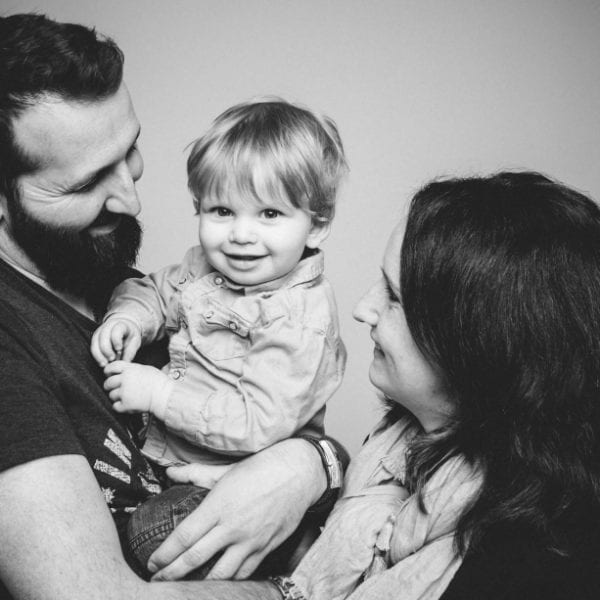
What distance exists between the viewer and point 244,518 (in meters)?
1.66

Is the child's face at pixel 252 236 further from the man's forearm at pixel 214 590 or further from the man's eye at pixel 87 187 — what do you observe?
the man's forearm at pixel 214 590

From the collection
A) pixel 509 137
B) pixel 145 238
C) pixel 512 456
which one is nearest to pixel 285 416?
pixel 512 456

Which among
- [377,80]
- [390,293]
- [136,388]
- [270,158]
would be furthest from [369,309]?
[377,80]

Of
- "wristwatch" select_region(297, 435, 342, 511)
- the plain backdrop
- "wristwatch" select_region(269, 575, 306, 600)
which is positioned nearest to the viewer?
"wristwatch" select_region(269, 575, 306, 600)

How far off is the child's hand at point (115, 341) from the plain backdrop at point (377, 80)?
1401 mm

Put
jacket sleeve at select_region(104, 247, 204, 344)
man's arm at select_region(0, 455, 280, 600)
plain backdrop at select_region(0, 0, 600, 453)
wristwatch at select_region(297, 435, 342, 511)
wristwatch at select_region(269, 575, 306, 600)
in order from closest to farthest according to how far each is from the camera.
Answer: man's arm at select_region(0, 455, 280, 600) → wristwatch at select_region(269, 575, 306, 600) → wristwatch at select_region(297, 435, 342, 511) → jacket sleeve at select_region(104, 247, 204, 344) → plain backdrop at select_region(0, 0, 600, 453)

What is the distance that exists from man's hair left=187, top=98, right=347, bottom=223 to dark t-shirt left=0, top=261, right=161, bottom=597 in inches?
18.5

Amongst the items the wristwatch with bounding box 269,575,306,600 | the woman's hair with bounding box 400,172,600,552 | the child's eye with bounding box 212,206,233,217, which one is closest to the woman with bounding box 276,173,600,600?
the woman's hair with bounding box 400,172,600,552

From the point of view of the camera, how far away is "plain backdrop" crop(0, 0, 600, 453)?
124 inches

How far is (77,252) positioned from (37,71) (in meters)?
0.42

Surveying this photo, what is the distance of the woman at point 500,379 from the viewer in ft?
4.93

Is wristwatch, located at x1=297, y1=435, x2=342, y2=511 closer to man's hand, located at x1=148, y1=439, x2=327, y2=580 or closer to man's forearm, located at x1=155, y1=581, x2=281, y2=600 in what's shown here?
man's hand, located at x1=148, y1=439, x2=327, y2=580

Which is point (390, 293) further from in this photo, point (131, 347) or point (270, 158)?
point (131, 347)

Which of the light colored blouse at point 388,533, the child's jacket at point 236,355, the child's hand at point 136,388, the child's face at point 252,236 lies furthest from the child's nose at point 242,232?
the light colored blouse at point 388,533
